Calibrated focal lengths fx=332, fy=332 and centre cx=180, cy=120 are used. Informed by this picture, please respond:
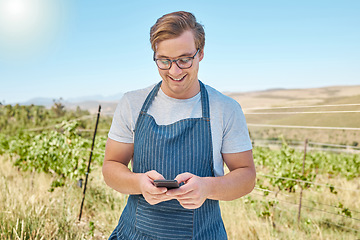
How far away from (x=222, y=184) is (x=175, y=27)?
0.67 metres

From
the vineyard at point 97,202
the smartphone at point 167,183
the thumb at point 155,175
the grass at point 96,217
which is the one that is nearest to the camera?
the smartphone at point 167,183

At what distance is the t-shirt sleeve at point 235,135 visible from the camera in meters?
1.47

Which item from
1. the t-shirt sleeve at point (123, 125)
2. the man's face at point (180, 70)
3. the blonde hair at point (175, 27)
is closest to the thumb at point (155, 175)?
the t-shirt sleeve at point (123, 125)

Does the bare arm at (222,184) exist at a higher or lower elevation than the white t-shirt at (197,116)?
lower

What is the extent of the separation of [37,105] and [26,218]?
1487 centimetres

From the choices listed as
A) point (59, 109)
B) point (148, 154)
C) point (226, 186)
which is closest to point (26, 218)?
point (148, 154)

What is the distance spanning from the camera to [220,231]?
154cm

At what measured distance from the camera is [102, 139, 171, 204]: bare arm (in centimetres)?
126

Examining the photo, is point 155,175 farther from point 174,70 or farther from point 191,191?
point 174,70

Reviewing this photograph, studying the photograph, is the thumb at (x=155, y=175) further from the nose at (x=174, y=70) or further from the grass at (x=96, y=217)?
the grass at (x=96, y=217)

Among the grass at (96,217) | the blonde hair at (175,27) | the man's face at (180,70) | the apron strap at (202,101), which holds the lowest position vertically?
the grass at (96,217)

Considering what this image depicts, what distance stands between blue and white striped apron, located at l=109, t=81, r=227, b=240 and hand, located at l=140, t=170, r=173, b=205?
6.4 inches

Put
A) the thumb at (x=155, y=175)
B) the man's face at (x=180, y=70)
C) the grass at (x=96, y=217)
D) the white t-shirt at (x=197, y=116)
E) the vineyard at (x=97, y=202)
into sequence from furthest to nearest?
the vineyard at (x=97, y=202)
the grass at (x=96, y=217)
the white t-shirt at (x=197, y=116)
the man's face at (x=180, y=70)
the thumb at (x=155, y=175)

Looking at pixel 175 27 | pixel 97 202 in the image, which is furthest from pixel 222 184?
pixel 97 202
